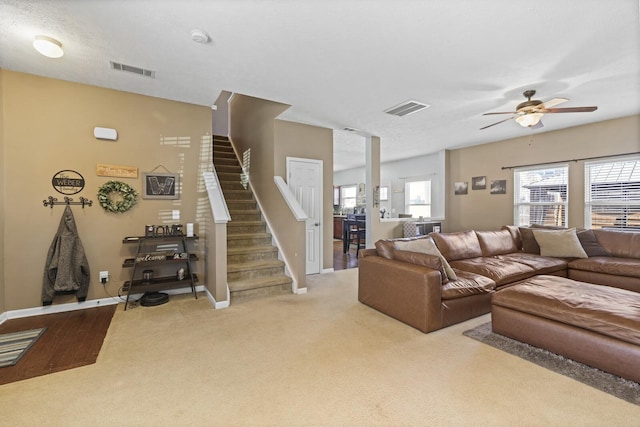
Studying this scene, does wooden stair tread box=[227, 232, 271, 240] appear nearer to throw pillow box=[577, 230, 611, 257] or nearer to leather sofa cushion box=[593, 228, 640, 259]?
throw pillow box=[577, 230, 611, 257]

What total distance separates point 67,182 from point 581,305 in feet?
17.3

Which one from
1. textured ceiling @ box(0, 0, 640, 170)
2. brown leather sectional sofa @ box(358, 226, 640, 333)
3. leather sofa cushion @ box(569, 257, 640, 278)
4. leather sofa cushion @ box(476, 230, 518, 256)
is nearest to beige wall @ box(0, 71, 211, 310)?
textured ceiling @ box(0, 0, 640, 170)

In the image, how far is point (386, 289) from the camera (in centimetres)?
310

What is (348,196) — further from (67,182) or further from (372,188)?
(67,182)

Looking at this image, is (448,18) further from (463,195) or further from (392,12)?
(463,195)

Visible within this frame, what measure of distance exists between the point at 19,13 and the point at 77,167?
5.53 feet

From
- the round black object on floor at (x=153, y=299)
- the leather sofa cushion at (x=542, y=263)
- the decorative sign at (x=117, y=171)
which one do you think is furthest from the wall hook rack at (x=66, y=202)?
the leather sofa cushion at (x=542, y=263)

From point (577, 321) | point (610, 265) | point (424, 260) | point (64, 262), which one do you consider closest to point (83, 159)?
point (64, 262)

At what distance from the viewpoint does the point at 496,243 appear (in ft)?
14.8

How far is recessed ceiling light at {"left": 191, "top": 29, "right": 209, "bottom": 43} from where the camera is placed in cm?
232

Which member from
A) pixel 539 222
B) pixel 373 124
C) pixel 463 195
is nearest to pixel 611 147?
pixel 539 222

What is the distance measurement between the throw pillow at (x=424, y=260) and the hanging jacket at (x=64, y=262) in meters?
3.68

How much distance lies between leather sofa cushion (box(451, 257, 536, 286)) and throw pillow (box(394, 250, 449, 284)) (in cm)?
82

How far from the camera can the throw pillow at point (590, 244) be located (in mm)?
4116
